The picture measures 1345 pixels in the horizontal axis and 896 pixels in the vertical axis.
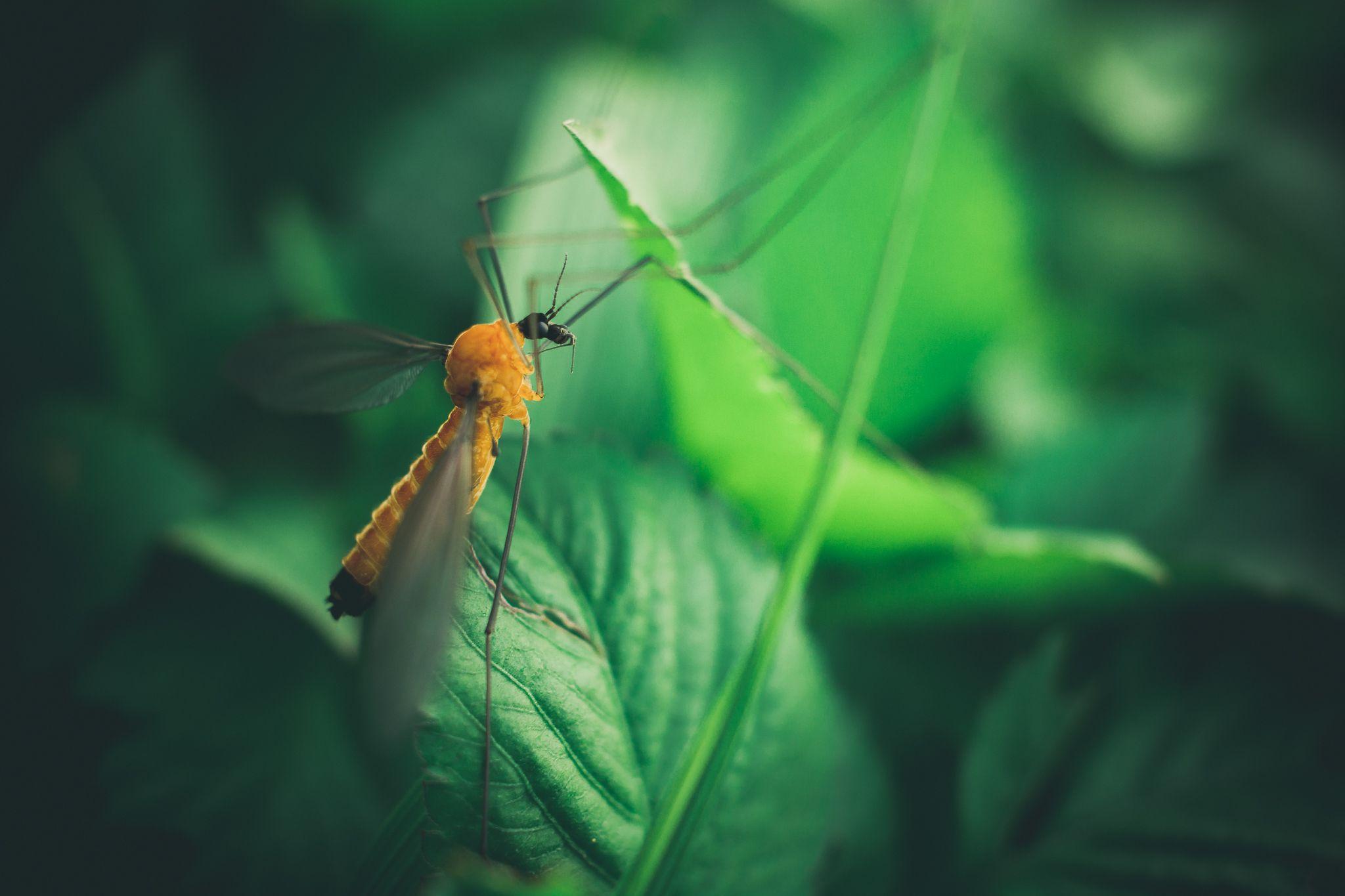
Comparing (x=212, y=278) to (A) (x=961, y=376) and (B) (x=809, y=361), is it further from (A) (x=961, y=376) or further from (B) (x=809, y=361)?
(A) (x=961, y=376)

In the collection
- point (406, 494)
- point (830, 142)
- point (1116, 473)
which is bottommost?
point (406, 494)

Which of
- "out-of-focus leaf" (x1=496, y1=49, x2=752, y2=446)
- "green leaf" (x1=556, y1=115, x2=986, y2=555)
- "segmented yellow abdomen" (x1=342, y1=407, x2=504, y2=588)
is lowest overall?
"segmented yellow abdomen" (x1=342, y1=407, x2=504, y2=588)

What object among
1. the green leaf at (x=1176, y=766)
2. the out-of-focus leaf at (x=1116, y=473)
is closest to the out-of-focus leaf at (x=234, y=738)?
the green leaf at (x=1176, y=766)

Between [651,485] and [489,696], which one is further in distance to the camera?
[651,485]

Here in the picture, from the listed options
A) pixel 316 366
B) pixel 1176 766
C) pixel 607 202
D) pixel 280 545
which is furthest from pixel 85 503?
pixel 1176 766

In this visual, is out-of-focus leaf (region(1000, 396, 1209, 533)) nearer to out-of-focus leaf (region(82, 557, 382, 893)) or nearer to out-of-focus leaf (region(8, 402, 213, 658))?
out-of-focus leaf (region(82, 557, 382, 893))

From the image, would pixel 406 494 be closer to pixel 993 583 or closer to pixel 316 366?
pixel 316 366

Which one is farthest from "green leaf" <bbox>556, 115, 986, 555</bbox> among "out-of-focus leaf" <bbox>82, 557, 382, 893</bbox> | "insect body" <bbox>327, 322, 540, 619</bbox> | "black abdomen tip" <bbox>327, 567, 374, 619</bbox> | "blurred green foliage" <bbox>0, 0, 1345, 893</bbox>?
"out-of-focus leaf" <bbox>82, 557, 382, 893</bbox>
